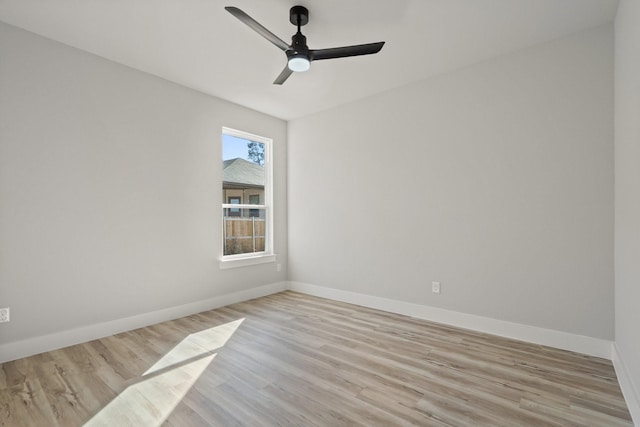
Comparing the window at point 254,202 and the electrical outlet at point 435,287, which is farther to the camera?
the window at point 254,202

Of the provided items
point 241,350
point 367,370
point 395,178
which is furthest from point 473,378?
point 395,178

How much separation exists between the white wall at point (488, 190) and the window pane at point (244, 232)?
37.7 inches

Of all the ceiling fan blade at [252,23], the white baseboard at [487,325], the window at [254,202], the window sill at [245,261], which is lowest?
the white baseboard at [487,325]

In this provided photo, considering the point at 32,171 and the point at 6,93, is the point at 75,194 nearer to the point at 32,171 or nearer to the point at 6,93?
the point at 32,171

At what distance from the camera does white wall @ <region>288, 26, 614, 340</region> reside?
8.34 feet

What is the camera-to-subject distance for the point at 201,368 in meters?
2.33

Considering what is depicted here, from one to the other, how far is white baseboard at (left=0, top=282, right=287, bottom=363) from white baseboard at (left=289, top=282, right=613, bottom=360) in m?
1.45

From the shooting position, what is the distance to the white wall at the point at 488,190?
8.34 feet

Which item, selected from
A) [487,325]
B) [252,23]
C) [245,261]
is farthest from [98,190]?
[487,325]

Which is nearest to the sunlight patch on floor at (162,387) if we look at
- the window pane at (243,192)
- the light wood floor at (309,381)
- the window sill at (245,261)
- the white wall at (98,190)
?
the light wood floor at (309,381)

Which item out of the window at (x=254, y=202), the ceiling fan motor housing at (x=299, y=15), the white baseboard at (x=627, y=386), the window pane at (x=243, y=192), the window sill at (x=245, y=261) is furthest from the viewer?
the window at (x=254, y=202)

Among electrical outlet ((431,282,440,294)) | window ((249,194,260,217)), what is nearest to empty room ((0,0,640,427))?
electrical outlet ((431,282,440,294))

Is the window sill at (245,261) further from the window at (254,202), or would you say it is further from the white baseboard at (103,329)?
the window at (254,202)

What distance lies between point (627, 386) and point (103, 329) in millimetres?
4056
